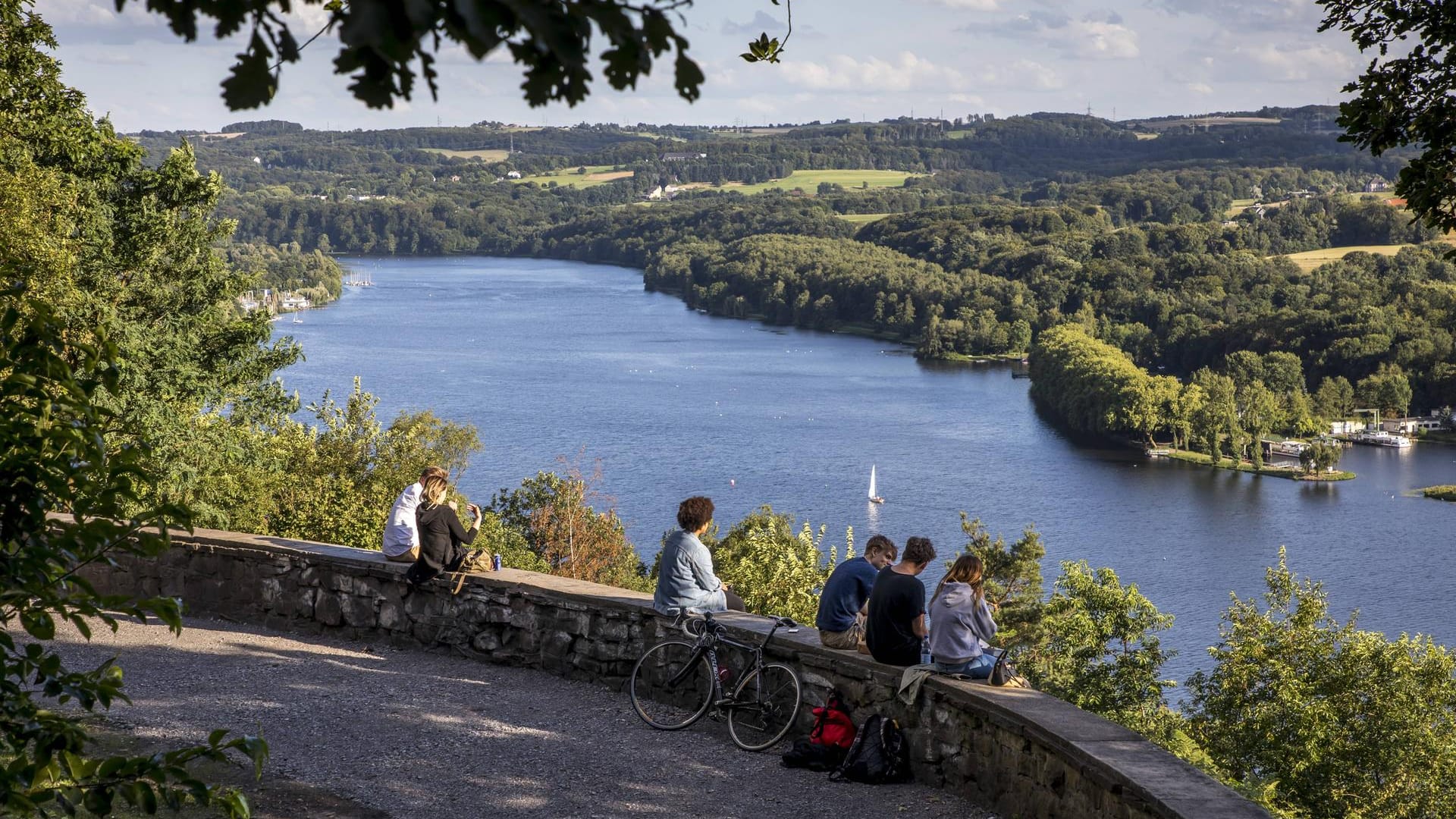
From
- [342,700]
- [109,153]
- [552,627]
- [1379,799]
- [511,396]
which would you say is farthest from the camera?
[511,396]

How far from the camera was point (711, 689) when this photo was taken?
7.32 metres

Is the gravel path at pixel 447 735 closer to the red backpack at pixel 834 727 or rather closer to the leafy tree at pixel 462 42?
the red backpack at pixel 834 727

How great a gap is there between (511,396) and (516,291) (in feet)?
242

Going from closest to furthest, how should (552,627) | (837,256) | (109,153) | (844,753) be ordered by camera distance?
1. (844,753)
2. (552,627)
3. (109,153)
4. (837,256)

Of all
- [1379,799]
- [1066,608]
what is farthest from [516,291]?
[1379,799]

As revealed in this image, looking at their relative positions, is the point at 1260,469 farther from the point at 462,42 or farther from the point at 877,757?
the point at 462,42

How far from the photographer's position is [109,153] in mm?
17406

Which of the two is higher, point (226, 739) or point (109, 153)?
point (109, 153)

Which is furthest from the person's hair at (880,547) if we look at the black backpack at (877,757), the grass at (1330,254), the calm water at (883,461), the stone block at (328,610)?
the grass at (1330,254)

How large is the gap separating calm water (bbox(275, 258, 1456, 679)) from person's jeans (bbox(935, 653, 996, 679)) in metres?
36.0

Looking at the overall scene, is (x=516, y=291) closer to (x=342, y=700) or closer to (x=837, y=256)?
(x=837, y=256)

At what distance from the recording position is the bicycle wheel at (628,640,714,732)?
740 cm

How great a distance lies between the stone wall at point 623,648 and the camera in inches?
203

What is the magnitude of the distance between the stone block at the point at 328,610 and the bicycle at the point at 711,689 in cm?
233
